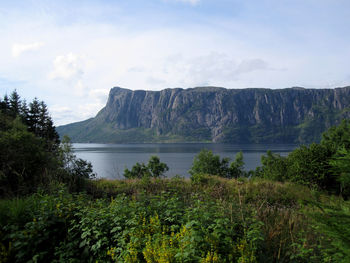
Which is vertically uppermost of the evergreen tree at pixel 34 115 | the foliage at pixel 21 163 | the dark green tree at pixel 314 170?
the evergreen tree at pixel 34 115

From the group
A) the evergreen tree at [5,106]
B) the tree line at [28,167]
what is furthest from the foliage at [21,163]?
the evergreen tree at [5,106]

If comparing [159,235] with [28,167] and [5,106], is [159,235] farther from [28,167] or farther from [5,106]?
[5,106]

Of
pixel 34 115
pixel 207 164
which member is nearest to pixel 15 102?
pixel 34 115

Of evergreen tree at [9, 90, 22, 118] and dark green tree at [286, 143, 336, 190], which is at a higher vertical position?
evergreen tree at [9, 90, 22, 118]

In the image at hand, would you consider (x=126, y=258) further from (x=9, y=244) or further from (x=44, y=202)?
(x=44, y=202)

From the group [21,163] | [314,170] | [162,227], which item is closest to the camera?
[162,227]

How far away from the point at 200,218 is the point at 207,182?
798 centimetres

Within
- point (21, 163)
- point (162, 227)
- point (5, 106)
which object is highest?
point (5, 106)

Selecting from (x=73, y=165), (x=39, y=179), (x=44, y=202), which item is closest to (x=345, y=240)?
(x=44, y=202)

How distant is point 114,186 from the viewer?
11070mm

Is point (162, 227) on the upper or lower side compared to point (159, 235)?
lower

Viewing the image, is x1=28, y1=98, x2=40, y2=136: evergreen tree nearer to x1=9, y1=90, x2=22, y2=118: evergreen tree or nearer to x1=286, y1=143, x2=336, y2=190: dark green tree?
x1=9, y1=90, x2=22, y2=118: evergreen tree

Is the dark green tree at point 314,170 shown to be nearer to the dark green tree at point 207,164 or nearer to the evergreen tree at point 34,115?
the dark green tree at point 207,164

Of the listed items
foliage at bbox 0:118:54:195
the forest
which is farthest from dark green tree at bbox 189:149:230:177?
the forest
